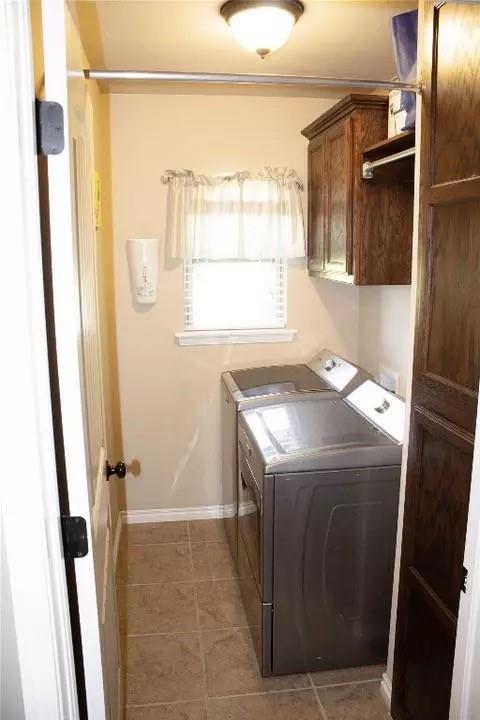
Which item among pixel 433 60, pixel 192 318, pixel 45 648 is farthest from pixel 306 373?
pixel 45 648

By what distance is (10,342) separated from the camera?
912 millimetres

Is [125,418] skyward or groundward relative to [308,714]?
skyward

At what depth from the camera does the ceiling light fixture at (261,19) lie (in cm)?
193

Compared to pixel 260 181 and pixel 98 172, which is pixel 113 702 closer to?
pixel 98 172

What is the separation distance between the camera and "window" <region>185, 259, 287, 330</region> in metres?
3.29

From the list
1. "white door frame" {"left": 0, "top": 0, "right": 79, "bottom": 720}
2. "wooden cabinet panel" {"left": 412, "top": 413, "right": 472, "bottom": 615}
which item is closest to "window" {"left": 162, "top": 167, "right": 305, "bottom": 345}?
"wooden cabinet panel" {"left": 412, "top": 413, "right": 472, "bottom": 615}

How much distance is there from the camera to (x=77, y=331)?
3.41ft

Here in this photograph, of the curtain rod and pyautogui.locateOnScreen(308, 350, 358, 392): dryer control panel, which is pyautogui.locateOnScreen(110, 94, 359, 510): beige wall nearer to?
pyautogui.locateOnScreen(308, 350, 358, 392): dryer control panel

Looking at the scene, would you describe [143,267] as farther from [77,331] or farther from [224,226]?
[77,331]

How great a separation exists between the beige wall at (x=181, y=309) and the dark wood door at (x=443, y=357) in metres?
1.74

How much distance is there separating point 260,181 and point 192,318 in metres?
0.87

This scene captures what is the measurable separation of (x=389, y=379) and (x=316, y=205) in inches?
40.3

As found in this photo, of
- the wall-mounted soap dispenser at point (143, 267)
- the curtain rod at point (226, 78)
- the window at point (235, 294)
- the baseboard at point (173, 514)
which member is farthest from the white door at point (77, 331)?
the baseboard at point (173, 514)

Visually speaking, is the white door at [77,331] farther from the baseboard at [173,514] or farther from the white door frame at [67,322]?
the baseboard at [173,514]
